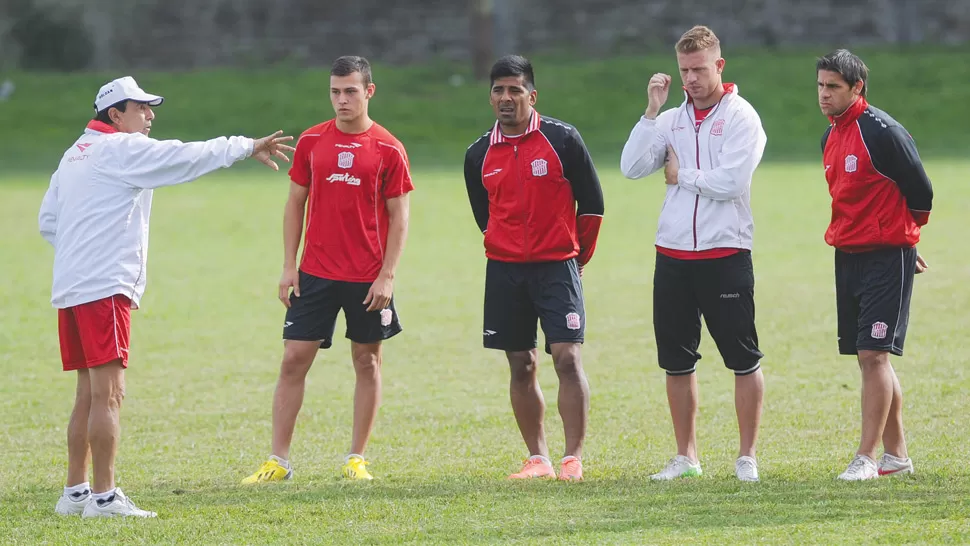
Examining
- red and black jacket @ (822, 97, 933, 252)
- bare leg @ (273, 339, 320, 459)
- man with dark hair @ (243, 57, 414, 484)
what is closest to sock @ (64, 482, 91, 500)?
man with dark hair @ (243, 57, 414, 484)

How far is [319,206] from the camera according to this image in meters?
7.48

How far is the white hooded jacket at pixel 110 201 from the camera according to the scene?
21.4 feet

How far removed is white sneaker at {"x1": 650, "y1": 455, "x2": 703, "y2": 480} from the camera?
711cm

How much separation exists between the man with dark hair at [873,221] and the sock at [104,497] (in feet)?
11.5

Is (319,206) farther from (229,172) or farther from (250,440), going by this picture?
(229,172)

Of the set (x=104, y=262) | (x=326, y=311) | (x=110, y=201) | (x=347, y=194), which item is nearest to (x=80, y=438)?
(x=104, y=262)

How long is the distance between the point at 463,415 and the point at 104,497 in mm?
3413

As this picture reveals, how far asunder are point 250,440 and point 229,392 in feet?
5.56

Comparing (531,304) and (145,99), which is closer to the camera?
(145,99)

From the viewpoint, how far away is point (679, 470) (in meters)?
7.15

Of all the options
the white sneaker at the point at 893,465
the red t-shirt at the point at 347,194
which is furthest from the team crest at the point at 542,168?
the white sneaker at the point at 893,465

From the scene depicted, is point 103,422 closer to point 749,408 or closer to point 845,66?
point 749,408

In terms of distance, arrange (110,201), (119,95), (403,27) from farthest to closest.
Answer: (403,27) → (119,95) → (110,201)

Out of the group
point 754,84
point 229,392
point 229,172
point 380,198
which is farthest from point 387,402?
point 754,84
